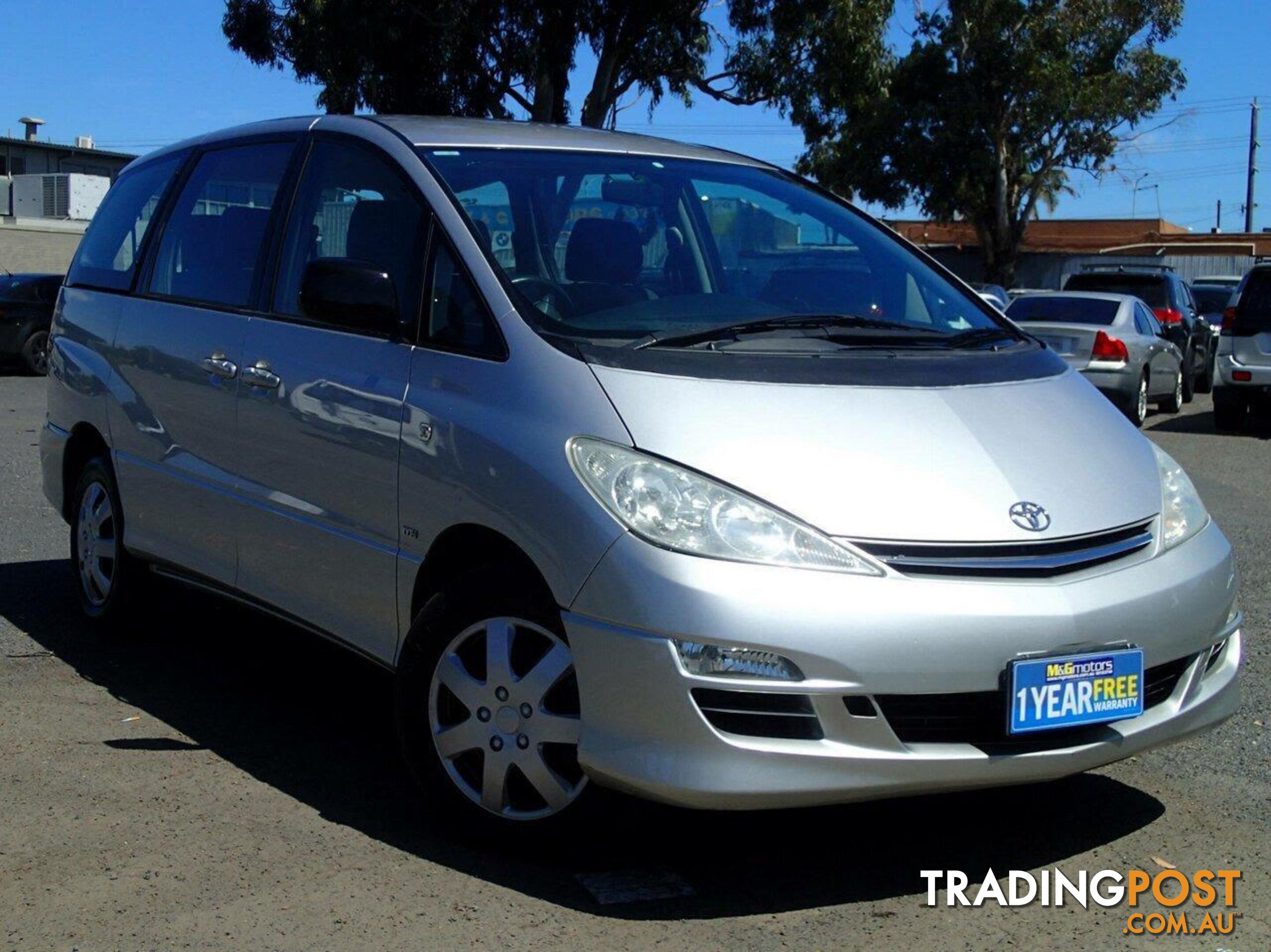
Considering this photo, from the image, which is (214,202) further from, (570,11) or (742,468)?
(570,11)

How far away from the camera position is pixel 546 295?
4.19m

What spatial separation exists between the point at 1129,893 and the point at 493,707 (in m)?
1.57

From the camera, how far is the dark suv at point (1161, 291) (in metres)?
19.8

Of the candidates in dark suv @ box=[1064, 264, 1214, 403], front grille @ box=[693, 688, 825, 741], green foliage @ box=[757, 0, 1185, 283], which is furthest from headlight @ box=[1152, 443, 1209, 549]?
green foliage @ box=[757, 0, 1185, 283]

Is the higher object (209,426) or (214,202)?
(214,202)

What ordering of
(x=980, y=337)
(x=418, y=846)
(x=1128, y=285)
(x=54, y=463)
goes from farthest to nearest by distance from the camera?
(x=1128, y=285) < (x=54, y=463) < (x=980, y=337) < (x=418, y=846)

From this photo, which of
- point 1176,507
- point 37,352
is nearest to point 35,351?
point 37,352

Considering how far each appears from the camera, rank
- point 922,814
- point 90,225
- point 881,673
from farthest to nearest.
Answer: point 90,225 → point 922,814 → point 881,673

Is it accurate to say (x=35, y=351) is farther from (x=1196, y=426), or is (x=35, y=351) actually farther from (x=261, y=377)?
(x=261, y=377)

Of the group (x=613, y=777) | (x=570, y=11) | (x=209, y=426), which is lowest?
(x=613, y=777)

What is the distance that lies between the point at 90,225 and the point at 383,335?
286cm

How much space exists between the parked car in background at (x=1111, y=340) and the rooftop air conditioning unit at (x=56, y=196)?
3123cm

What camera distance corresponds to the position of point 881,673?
11.1 ft

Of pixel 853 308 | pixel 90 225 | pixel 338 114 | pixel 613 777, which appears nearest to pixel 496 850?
pixel 613 777
